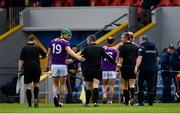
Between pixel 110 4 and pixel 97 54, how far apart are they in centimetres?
1230

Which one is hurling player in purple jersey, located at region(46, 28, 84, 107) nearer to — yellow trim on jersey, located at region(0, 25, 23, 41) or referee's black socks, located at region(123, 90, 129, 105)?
referee's black socks, located at region(123, 90, 129, 105)

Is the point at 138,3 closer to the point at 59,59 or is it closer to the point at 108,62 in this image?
the point at 108,62

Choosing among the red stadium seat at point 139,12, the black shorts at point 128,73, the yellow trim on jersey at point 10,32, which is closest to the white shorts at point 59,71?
the black shorts at point 128,73

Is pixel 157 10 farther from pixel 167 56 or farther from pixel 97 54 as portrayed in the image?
pixel 97 54

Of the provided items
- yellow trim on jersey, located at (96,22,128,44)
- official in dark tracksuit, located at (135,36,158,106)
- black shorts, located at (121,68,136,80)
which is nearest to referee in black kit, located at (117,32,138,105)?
black shorts, located at (121,68,136,80)

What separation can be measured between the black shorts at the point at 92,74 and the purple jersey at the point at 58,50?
0.79 m

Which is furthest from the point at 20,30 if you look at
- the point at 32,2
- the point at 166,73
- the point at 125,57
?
the point at 125,57

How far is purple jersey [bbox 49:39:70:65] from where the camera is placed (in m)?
29.2

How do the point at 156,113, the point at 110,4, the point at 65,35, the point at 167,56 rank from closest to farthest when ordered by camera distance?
the point at 156,113 < the point at 65,35 < the point at 167,56 < the point at 110,4

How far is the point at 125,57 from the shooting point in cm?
2992

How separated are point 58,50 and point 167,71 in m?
6.67

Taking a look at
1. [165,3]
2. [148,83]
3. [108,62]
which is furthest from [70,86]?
[165,3]

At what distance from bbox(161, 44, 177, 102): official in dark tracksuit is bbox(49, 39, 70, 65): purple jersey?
632 centimetres

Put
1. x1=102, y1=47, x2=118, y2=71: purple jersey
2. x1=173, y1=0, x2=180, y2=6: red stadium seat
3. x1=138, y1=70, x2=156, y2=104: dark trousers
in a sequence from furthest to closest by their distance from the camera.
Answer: x1=173, y1=0, x2=180, y2=6: red stadium seat, x1=102, y1=47, x2=118, y2=71: purple jersey, x1=138, y1=70, x2=156, y2=104: dark trousers
